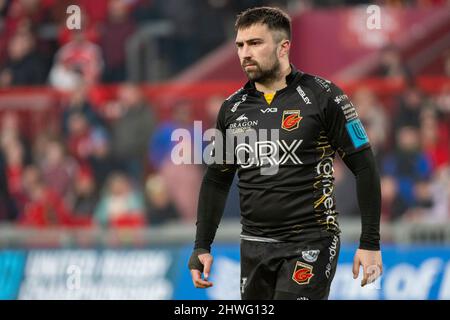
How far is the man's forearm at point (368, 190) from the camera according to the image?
6051mm

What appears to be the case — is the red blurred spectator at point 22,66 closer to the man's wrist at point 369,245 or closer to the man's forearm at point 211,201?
the man's forearm at point 211,201

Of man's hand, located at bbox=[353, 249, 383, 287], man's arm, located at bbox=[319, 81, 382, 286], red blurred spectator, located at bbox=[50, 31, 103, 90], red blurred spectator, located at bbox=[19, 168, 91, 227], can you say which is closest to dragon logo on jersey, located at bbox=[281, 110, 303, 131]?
man's arm, located at bbox=[319, 81, 382, 286]

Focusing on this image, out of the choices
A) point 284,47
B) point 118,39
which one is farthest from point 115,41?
point 284,47

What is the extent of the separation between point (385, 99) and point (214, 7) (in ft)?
9.08

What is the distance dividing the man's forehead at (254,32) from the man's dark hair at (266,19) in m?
0.02

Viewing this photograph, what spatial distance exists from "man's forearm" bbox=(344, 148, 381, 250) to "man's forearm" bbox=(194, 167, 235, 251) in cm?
86

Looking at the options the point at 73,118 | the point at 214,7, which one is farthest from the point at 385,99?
the point at 73,118

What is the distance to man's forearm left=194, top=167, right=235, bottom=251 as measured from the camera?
657 centimetres

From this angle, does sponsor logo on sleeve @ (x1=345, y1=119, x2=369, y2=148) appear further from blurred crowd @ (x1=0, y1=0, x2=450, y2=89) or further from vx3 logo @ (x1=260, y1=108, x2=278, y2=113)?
blurred crowd @ (x1=0, y1=0, x2=450, y2=89)

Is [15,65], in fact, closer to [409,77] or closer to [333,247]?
[409,77]

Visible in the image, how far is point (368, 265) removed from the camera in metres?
5.93

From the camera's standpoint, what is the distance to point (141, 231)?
11.8 metres

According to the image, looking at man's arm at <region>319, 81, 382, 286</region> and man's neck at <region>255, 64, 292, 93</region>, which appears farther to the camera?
man's neck at <region>255, 64, 292, 93</region>

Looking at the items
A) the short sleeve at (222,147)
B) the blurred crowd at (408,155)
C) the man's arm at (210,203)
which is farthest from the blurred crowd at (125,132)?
the short sleeve at (222,147)
